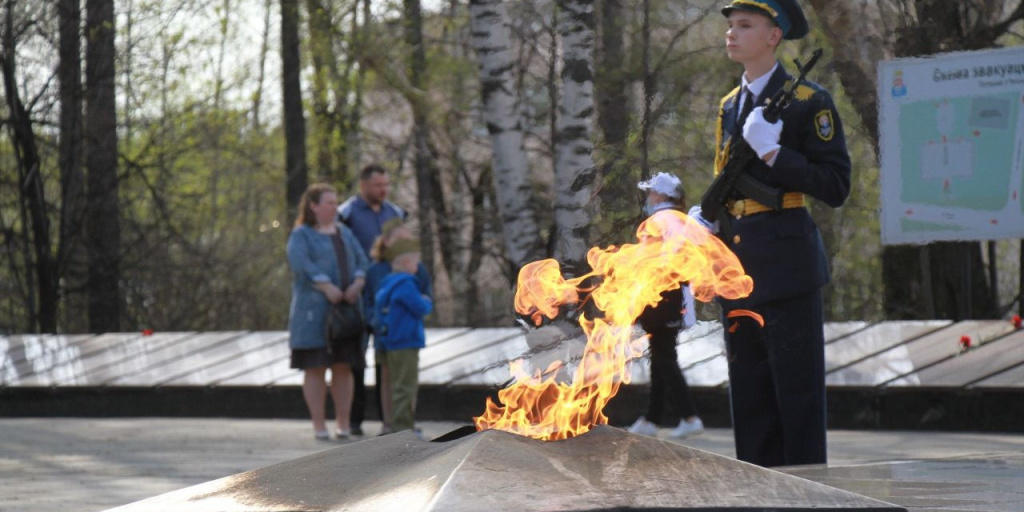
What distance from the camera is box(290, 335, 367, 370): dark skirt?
34.1 feet

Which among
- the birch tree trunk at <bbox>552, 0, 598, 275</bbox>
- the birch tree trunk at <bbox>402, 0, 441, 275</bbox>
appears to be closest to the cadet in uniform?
the birch tree trunk at <bbox>552, 0, 598, 275</bbox>

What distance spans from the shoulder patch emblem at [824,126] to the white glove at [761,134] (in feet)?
0.55

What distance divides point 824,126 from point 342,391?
579 centimetres

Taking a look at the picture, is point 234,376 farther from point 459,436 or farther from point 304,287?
point 459,436

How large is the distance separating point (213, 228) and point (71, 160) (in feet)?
12.9

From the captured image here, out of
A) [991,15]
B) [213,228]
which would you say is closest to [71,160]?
[213,228]

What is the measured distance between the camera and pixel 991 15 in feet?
38.9

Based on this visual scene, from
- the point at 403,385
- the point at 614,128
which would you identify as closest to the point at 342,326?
the point at 403,385

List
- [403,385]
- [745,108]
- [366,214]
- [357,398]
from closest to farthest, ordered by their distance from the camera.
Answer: [745,108] < [403,385] < [357,398] < [366,214]

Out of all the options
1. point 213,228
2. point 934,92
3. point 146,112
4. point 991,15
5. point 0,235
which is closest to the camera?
point 934,92

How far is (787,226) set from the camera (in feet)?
17.5

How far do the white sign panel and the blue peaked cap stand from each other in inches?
174

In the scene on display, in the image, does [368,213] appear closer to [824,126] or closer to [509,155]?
[509,155]

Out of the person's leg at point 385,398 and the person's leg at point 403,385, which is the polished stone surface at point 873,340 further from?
the person's leg at point 385,398
